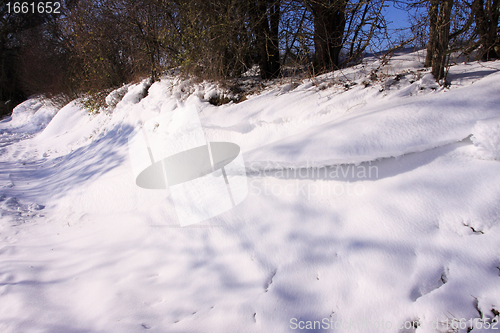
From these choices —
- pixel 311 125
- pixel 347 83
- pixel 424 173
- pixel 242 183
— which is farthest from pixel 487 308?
pixel 347 83

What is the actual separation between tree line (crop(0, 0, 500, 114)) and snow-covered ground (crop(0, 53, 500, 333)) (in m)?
0.55

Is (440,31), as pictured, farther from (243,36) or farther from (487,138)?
(243,36)

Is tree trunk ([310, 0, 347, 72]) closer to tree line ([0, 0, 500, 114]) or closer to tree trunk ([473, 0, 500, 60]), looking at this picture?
tree line ([0, 0, 500, 114])

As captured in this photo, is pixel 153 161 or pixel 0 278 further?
pixel 153 161

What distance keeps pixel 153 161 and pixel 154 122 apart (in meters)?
1.32

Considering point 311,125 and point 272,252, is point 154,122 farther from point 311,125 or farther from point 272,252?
point 272,252

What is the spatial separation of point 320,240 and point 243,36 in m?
3.86

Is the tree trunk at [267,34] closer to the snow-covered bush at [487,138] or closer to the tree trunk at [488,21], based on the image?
the tree trunk at [488,21]

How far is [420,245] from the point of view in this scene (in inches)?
61.3

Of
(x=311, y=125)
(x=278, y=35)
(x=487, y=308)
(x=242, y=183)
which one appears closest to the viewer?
(x=487, y=308)

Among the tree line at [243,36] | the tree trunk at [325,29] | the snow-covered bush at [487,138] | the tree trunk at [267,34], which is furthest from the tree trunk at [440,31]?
the tree trunk at [267,34]

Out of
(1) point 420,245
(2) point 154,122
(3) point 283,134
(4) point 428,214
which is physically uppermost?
(2) point 154,122

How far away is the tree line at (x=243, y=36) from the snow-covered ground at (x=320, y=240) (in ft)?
1.81

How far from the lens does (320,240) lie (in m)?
1.83
